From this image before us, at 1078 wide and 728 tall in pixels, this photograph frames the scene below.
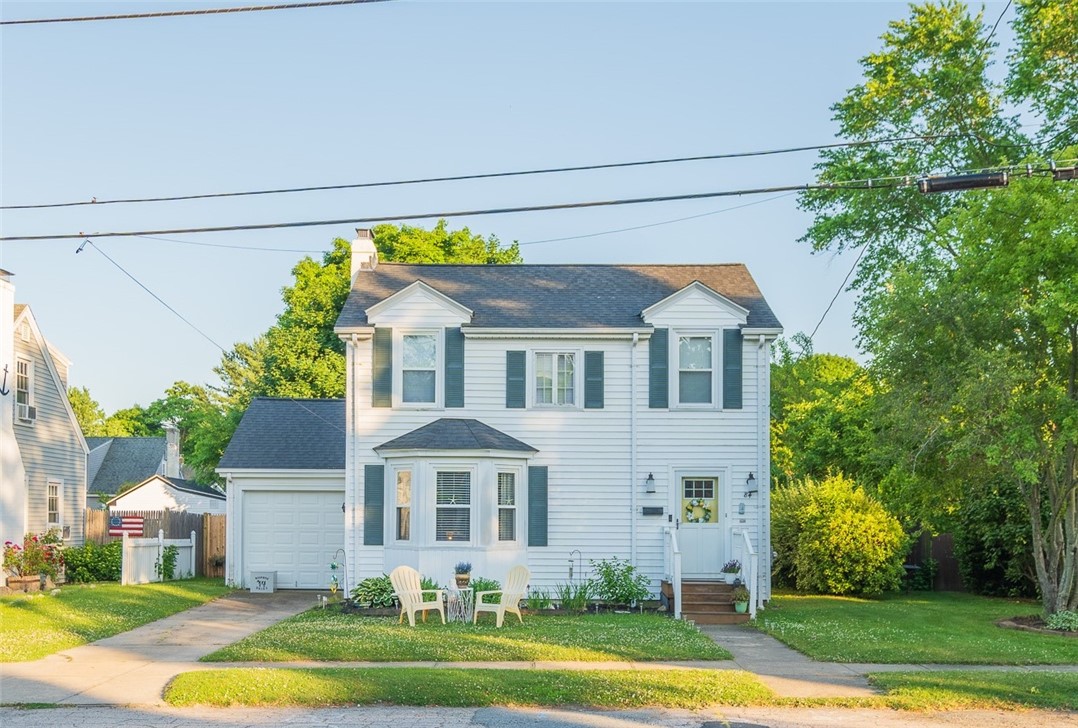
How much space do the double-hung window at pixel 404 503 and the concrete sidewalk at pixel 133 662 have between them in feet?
7.87

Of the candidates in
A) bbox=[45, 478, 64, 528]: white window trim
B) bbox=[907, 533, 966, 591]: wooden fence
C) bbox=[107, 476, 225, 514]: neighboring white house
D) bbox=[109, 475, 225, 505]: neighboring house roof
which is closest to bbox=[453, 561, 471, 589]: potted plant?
bbox=[907, 533, 966, 591]: wooden fence

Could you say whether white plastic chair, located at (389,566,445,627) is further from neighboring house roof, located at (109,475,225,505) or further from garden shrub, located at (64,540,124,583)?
neighboring house roof, located at (109,475,225,505)

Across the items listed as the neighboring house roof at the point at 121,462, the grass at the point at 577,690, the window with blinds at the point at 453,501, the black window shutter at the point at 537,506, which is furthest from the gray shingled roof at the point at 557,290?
the neighboring house roof at the point at 121,462

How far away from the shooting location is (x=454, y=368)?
20.3m

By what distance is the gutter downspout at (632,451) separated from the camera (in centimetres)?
2000

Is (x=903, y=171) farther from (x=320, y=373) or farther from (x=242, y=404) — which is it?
(x=242, y=404)

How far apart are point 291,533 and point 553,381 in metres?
7.34

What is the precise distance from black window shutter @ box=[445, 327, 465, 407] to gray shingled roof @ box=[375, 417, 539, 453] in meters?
Result: 0.39

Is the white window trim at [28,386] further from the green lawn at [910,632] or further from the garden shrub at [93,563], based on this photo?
the green lawn at [910,632]

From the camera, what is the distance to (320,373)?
35.2 m

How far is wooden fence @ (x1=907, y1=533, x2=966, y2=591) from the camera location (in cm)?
2581

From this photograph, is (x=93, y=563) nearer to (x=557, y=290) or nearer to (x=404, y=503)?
(x=404, y=503)

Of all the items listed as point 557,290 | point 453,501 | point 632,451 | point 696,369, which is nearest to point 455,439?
point 453,501

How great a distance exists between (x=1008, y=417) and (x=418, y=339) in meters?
10.2
